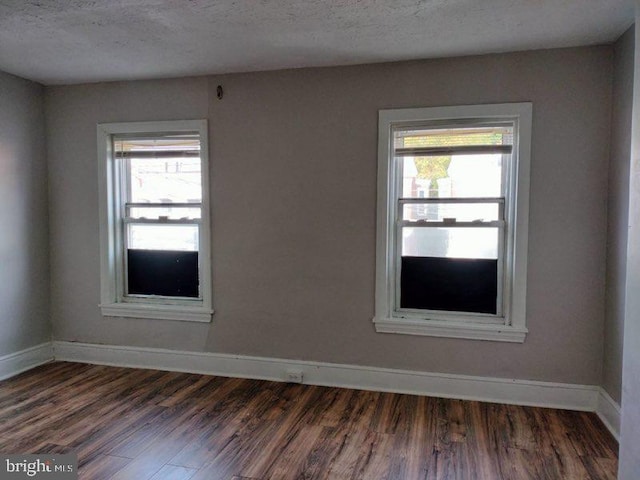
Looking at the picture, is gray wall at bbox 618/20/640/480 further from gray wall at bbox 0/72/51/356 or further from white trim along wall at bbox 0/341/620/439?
gray wall at bbox 0/72/51/356

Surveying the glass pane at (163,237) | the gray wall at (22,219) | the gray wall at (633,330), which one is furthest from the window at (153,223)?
the gray wall at (633,330)

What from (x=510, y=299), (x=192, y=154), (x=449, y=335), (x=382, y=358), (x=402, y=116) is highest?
(x=402, y=116)

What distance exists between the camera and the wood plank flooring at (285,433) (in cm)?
221

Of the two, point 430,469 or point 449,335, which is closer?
point 430,469

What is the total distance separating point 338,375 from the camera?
3.28m

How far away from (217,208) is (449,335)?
83.2 inches

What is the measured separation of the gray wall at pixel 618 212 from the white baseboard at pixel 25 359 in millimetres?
4570

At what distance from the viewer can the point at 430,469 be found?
2.22 metres

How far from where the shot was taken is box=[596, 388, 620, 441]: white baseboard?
252 cm

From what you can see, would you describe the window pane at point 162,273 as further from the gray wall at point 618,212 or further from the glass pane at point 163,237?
the gray wall at point 618,212

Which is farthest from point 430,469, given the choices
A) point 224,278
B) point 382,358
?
point 224,278

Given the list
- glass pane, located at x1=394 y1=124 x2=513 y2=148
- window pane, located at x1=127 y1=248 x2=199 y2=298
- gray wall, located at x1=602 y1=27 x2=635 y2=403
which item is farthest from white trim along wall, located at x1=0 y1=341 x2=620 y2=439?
glass pane, located at x1=394 y1=124 x2=513 y2=148

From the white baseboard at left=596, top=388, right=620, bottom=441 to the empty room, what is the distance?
0.02 metres

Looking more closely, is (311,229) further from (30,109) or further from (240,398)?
(30,109)
